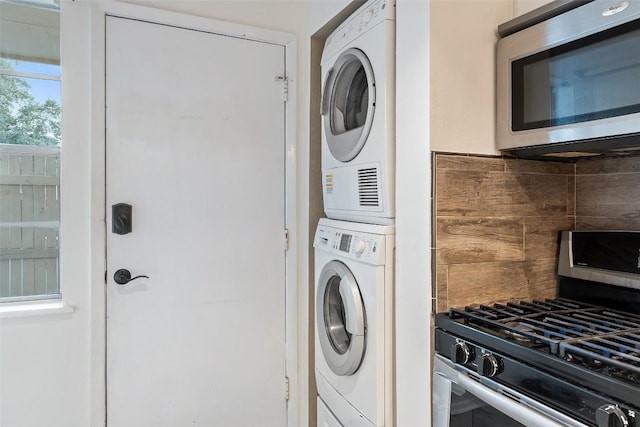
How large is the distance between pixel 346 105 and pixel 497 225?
88 cm

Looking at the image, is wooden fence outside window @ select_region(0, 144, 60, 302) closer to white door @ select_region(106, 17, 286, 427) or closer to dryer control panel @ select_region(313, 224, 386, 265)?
white door @ select_region(106, 17, 286, 427)

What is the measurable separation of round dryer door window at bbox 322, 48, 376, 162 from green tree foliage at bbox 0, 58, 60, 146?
1280 mm

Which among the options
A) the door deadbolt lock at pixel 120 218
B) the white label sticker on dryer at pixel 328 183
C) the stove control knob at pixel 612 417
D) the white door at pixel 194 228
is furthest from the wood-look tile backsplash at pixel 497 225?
the door deadbolt lock at pixel 120 218

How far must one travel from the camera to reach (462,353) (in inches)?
49.7

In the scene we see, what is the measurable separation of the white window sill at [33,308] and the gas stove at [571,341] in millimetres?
1654

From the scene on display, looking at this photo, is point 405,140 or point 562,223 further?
point 562,223

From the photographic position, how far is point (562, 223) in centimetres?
169

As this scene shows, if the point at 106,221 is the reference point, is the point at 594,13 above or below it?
above

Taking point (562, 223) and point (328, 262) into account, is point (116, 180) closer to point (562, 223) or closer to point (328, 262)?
point (328, 262)

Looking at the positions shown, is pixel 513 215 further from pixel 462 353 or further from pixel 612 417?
pixel 612 417

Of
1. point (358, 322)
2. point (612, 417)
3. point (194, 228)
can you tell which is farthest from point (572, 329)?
point (194, 228)

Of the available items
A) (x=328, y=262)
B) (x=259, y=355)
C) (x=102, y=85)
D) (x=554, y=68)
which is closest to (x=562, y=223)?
(x=554, y=68)

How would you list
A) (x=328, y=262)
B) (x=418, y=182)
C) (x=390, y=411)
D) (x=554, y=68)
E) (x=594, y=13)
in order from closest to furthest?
(x=594, y=13) → (x=554, y=68) → (x=418, y=182) → (x=390, y=411) → (x=328, y=262)

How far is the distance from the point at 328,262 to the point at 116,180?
1073 mm
